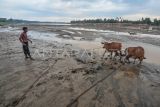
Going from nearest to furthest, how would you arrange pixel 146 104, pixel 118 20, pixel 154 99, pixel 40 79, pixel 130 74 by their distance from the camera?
pixel 146 104, pixel 154 99, pixel 40 79, pixel 130 74, pixel 118 20

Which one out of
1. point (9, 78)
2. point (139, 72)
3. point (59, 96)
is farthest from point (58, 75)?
point (139, 72)

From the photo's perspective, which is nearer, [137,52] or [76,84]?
[76,84]

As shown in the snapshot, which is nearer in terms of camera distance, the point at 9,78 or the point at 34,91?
the point at 34,91

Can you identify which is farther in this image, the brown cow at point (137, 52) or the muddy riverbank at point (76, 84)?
the brown cow at point (137, 52)

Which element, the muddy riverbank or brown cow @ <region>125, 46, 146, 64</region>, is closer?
the muddy riverbank

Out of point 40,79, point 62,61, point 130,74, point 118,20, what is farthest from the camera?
point 118,20

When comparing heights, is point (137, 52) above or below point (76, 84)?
above

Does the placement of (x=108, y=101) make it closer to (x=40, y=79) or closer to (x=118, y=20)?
(x=40, y=79)

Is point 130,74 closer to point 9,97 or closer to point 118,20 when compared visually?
point 9,97

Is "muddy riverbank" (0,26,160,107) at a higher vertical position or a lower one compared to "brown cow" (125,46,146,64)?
lower

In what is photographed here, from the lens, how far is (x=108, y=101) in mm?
6469

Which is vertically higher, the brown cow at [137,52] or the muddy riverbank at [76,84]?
the brown cow at [137,52]

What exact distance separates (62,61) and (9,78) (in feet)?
13.8

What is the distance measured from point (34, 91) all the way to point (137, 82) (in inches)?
156
